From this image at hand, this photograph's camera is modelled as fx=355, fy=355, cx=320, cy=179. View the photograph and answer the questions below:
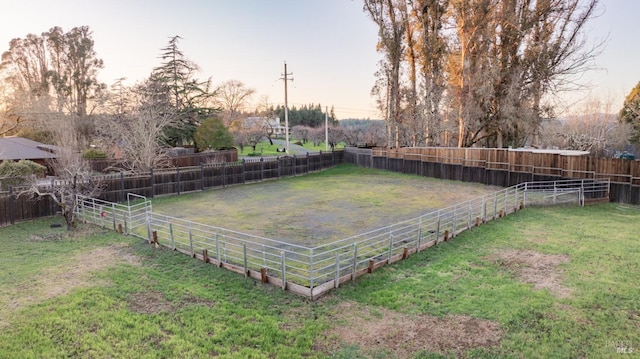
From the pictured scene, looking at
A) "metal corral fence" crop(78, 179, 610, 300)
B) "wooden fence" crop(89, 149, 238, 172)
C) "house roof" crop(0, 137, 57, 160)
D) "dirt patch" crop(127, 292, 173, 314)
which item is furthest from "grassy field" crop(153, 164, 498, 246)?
"house roof" crop(0, 137, 57, 160)

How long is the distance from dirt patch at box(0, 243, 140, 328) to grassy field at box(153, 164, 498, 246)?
411 cm

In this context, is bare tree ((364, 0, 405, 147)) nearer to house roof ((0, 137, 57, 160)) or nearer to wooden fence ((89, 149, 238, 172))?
wooden fence ((89, 149, 238, 172))

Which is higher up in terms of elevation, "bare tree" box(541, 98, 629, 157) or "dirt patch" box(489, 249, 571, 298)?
"bare tree" box(541, 98, 629, 157)

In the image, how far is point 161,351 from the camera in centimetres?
581

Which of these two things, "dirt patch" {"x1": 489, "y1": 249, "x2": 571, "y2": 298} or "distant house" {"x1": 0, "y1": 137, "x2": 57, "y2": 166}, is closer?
"dirt patch" {"x1": 489, "y1": 249, "x2": 571, "y2": 298}

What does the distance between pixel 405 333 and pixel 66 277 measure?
8.31m

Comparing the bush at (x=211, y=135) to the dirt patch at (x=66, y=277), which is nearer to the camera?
the dirt patch at (x=66, y=277)

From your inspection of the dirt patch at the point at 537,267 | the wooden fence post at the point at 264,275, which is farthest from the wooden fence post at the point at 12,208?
the dirt patch at the point at 537,267

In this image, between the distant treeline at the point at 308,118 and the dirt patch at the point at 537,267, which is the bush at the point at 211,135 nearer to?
the dirt patch at the point at 537,267

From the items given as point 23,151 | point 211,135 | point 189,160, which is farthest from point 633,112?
point 23,151

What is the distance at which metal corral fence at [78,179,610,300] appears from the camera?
8.60 meters

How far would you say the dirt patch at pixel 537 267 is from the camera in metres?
8.20

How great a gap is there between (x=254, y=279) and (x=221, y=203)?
10896mm

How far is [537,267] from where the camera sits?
938 cm
